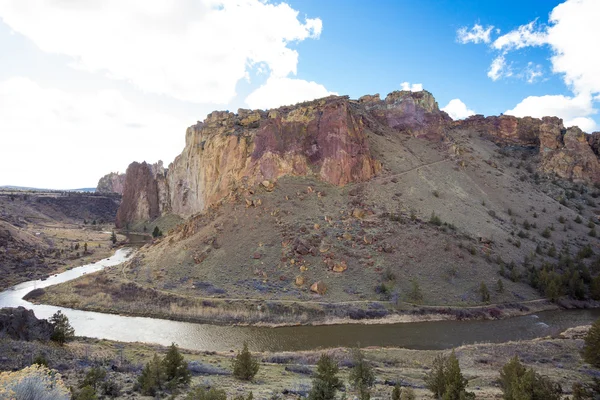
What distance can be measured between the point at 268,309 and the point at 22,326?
56.1ft

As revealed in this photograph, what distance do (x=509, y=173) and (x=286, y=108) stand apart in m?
41.4

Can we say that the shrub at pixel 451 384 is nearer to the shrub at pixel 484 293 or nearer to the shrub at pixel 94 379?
the shrub at pixel 94 379

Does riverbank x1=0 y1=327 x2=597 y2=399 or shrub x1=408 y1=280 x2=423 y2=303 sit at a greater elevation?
shrub x1=408 y1=280 x2=423 y2=303

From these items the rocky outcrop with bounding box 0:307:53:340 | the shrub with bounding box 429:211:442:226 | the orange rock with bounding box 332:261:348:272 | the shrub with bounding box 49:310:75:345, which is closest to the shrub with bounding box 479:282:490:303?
the shrub with bounding box 429:211:442:226

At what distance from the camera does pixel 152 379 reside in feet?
45.7

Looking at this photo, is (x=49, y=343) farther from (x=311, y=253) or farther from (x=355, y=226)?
(x=355, y=226)

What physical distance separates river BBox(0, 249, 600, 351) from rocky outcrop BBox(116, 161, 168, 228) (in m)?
71.0

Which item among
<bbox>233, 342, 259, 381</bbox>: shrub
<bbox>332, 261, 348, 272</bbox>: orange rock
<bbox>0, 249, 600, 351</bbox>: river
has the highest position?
<bbox>332, 261, 348, 272</bbox>: orange rock

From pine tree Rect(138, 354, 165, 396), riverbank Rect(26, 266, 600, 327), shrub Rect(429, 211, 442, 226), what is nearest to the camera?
pine tree Rect(138, 354, 165, 396)

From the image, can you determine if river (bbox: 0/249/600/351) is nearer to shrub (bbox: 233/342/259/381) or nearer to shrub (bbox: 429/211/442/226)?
shrub (bbox: 233/342/259/381)

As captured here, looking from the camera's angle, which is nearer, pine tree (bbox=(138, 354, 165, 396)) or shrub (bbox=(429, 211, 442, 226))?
pine tree (bbox=(138, 354, 165, 396))

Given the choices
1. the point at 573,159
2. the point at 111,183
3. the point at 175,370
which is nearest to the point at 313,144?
the point at 175,370

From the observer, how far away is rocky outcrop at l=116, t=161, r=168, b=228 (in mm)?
101938

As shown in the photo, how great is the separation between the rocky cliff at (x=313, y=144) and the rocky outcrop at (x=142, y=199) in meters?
0.28
